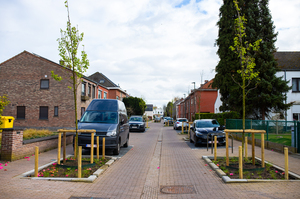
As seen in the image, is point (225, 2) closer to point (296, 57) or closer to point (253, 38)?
point (253, 38)

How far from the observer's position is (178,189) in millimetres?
5730

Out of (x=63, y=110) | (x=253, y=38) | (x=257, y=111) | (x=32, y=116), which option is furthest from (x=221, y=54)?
(x=32, y=116)

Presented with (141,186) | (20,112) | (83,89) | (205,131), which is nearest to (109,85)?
(83,89)

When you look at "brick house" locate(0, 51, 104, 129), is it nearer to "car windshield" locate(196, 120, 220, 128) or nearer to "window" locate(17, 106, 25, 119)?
"window" locate(17, 106, 25, 119)

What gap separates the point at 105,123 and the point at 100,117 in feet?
1.82

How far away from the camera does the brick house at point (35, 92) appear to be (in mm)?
28812

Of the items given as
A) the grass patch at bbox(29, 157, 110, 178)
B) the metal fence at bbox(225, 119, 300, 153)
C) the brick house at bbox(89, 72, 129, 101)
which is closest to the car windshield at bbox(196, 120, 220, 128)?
the metal fence at bbox(225, 119, 300, 153)

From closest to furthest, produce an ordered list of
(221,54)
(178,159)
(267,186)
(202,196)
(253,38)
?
1. (202,196)
2. (267,186)
3. (178,159)
4. (253,38)
5. (221,54)

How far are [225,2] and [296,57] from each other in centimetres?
1119

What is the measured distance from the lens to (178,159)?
9844mm

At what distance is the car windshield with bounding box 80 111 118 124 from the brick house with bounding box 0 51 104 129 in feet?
59.6

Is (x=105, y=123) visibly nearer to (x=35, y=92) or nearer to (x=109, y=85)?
(x=35, y=92)

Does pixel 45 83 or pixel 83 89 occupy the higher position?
pixel 45 83

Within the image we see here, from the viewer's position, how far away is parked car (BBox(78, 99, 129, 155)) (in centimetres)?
1018
